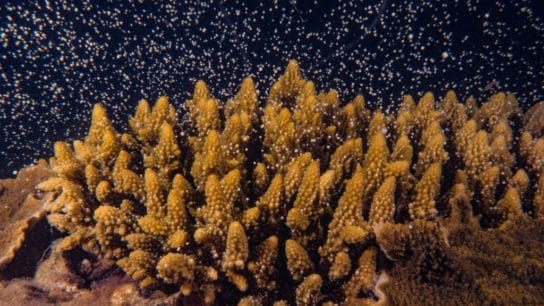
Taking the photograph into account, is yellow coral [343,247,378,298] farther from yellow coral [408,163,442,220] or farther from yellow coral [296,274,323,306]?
yellow coral [408,163,442,220]

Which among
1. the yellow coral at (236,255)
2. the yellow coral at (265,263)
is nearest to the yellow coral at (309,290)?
the yellow coral at (265,263)

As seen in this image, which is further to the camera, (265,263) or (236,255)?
(265,263)

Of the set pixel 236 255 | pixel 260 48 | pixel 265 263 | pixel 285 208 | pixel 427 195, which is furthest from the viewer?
pixel 260 48

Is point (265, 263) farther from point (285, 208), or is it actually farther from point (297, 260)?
point (285, 208)

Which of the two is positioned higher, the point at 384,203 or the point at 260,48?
the point at 260,48

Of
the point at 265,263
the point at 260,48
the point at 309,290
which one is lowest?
the point at 309,290

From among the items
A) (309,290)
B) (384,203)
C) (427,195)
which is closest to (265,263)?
(309,290)
